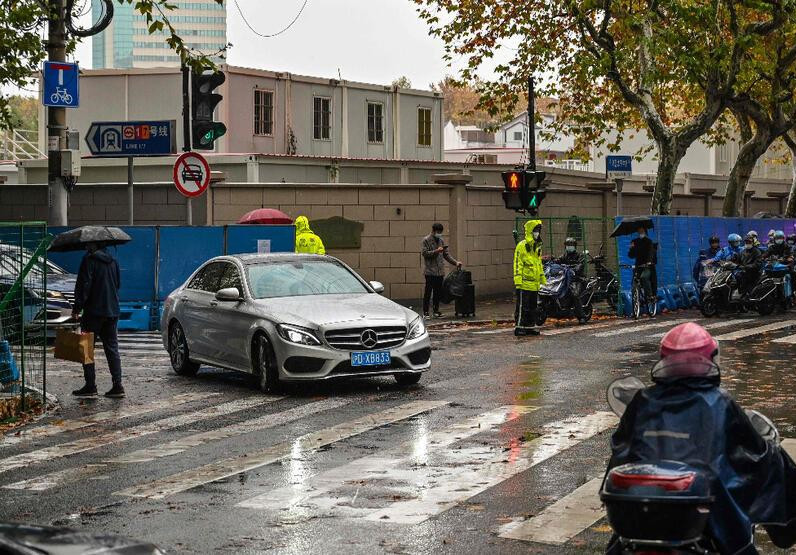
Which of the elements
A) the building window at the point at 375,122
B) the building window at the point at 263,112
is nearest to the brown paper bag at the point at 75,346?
the building window at the point at 263,112

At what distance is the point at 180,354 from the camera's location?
17094 millimetres

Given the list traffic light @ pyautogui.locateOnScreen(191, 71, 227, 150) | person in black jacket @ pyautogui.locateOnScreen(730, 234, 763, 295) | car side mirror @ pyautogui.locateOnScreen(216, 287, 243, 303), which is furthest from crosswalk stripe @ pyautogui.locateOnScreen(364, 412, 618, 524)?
person in black jacket @ pyautogui.locateOnScreen(730, 234, 763, 295)

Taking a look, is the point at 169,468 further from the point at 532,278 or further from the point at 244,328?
the point at 532,278

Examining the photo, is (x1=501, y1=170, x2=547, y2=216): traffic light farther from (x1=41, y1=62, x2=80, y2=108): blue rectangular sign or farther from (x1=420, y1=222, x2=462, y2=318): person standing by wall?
(x1=41, y1=62, x2=80, y2=108): blue rectangular sign

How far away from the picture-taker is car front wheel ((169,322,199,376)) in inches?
669

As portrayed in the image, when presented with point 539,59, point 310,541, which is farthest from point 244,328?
point 539,59

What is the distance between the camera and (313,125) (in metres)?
51.4

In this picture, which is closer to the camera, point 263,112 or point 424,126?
point 263,112

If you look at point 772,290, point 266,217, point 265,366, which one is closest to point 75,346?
point 265,366

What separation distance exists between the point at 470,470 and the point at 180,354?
301 inches

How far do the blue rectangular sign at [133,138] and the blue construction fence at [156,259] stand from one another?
126 inches

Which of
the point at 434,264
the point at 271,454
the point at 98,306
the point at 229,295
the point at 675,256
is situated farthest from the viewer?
the point at 675,256

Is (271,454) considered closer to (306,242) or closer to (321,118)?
(306,242)

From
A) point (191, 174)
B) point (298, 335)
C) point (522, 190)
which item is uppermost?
point (191, 174)
